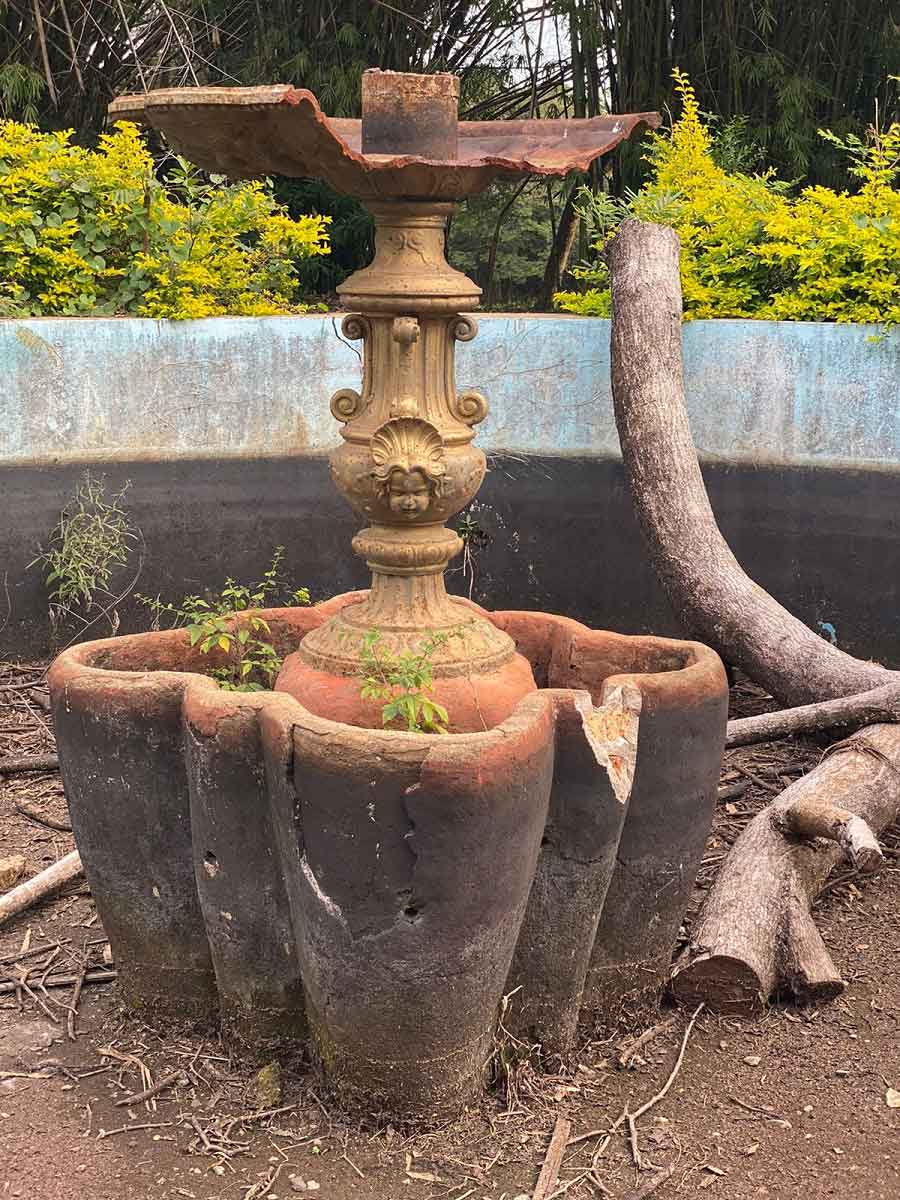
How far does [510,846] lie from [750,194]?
14.2 feet

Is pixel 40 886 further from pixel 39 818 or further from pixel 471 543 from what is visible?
pixel 471 543

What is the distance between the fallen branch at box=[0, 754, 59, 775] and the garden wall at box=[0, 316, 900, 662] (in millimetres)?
919

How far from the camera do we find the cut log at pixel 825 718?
14.6 ft

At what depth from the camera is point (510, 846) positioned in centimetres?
268

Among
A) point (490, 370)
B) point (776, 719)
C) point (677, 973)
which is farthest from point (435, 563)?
point (490, 370)

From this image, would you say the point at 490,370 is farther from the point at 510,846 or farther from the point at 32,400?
the point at 510,846

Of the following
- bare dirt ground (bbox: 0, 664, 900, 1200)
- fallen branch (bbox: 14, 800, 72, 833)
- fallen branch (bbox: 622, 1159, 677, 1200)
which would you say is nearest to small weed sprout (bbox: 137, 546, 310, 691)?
bare dirt ground (bbox: 0, 664, 900, 1200)

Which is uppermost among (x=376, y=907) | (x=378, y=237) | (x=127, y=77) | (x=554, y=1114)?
(x=127, y=77)

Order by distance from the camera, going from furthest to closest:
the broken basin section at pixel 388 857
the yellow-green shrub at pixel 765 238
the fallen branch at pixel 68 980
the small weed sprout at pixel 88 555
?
the yellow-green shrub at pixel 765 238
the small weed sprout at pixel 88 555
the fallen branch at pixel 68 980
the broken basin section at pixel 388 857

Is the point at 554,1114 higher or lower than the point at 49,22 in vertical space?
lower

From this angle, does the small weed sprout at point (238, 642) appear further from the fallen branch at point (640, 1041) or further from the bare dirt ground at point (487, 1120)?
the fallen branch at point (640, 1041)

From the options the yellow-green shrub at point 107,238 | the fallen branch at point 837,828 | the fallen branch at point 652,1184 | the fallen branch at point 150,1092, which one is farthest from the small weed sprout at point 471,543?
the fallen branch at point 652,1184

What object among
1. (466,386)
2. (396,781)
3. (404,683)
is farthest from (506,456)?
(396,781)

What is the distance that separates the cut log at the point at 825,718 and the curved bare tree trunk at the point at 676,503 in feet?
0.75
